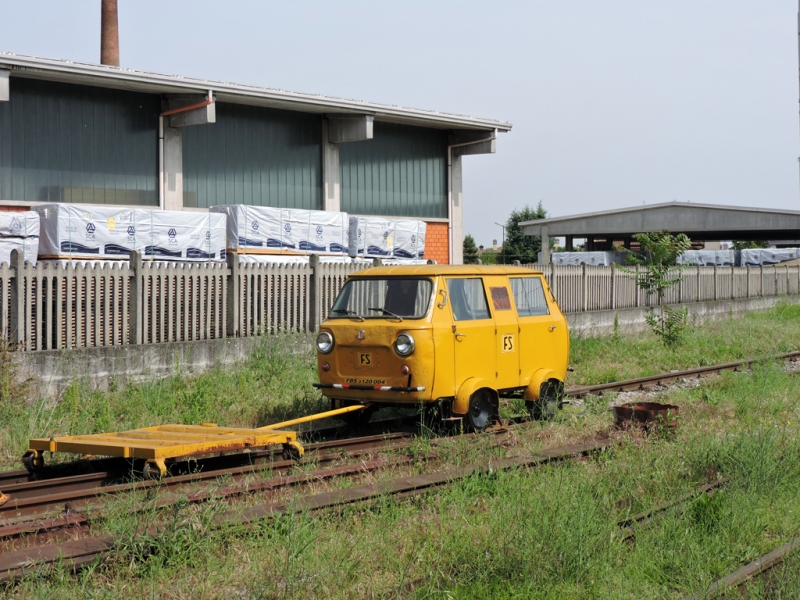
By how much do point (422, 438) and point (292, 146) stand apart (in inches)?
632

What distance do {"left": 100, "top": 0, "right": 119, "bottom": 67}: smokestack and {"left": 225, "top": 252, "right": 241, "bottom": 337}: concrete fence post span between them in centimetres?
1522

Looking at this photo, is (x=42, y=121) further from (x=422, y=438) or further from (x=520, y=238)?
(x=520, y=238)

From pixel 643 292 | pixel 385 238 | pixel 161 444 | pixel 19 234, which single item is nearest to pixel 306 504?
pixel 161 444

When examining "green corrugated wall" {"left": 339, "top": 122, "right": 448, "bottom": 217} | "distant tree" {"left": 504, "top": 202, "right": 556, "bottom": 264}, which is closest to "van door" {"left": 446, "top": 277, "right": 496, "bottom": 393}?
"green corrugated wall" {"left": 339, "top": 122, "right": 448, "bottom": 217}

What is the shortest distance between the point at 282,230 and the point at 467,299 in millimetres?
9786

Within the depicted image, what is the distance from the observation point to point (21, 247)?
1512cm

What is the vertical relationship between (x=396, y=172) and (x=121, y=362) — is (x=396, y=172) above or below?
above

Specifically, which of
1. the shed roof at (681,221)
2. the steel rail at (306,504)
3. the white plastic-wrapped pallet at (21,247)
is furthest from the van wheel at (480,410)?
the shed roof at (681,221)

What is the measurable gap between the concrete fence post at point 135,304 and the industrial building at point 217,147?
6562 mm

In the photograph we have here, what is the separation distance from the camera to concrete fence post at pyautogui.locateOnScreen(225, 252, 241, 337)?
47.6ft

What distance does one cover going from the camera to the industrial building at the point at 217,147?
1908 cm

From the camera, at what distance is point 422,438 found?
9.31 metres

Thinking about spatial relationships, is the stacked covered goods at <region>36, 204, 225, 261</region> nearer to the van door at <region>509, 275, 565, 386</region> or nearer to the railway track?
the van door at <region>509, 275, 565, 386</region>

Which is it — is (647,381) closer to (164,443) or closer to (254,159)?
(164,443)
